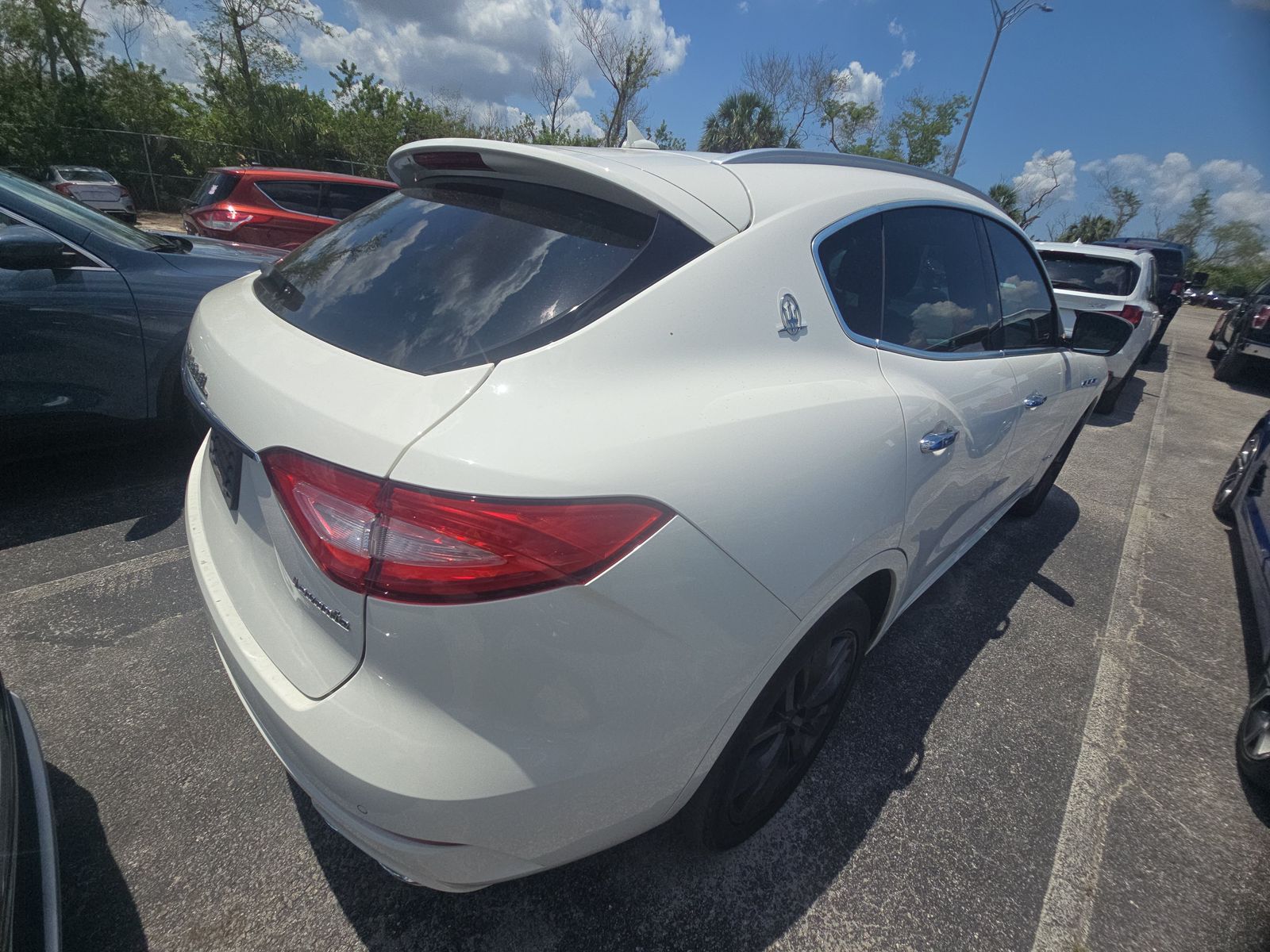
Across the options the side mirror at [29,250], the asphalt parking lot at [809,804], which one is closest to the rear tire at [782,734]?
the asphalt parking lot at [809,804]

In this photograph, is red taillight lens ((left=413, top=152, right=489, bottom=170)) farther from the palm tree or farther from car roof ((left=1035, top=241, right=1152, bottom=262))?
the palm tree

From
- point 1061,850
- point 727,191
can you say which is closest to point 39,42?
point 727,191

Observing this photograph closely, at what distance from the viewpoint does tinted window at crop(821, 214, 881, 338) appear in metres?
1.61

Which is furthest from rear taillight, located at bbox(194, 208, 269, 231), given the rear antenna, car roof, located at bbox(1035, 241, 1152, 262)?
car roof, located at bbox(1035, 241, 1152, 262)

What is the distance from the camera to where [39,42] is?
21.2 metres

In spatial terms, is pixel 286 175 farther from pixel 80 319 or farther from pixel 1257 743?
pixel 1257 743

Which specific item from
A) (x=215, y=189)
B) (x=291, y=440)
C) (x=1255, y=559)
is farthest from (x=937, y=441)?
(x=215, y=189)

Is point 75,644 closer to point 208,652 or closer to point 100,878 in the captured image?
point 208,652

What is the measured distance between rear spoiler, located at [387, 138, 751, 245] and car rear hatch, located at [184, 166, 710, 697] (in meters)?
0.03

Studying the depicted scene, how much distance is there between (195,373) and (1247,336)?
13.5 m

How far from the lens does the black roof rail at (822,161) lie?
1.73 meters

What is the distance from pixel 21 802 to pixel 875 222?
2.43 m

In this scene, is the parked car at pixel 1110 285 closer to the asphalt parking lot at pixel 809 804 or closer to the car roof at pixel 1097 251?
the car roof at pixel 1097 251

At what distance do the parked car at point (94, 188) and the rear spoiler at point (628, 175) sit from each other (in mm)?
18813
